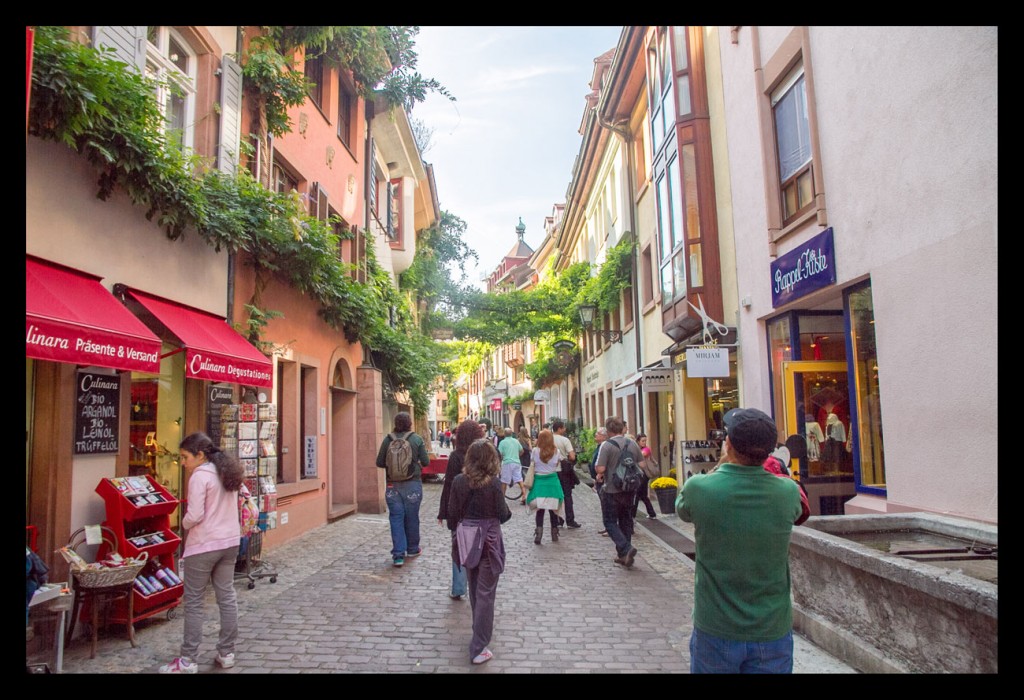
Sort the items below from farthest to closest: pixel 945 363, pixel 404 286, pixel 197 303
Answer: pixel 404 286 < pixel 197 303 < pixel 945 363

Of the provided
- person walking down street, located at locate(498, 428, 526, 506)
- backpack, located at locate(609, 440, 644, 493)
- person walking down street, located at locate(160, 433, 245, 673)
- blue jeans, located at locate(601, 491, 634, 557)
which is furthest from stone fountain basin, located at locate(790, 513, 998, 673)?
person walking down street, located at locate(498, 428, 526, 506)

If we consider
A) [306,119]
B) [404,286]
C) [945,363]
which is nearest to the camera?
[945,363]

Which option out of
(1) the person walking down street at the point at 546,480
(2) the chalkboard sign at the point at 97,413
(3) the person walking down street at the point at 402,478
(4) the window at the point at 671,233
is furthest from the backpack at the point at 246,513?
(4) the window at the point at 671,233

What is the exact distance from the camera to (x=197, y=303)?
8.79 meters

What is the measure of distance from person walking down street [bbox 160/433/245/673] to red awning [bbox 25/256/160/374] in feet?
A: 3.40

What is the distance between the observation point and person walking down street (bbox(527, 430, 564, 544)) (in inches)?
421

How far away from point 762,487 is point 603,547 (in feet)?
24.3

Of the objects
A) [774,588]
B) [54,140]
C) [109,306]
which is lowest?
[774,588]

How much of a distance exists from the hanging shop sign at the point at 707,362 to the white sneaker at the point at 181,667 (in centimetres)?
768

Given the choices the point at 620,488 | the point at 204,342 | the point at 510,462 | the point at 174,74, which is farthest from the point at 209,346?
the point at 510,462

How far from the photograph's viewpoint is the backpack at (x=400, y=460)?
28.8 feet
